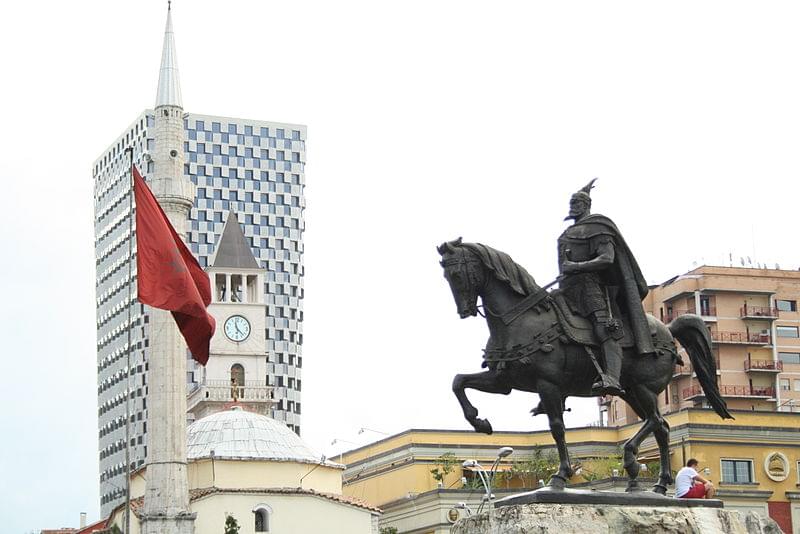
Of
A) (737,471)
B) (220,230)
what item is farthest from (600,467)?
(220,230)

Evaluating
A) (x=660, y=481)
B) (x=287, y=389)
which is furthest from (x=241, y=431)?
(x=287, y=389)

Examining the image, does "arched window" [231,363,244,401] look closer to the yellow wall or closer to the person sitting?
the yellow wall

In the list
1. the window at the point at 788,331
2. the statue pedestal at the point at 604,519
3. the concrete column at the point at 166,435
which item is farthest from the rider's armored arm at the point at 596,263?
the window at the point at 788,331

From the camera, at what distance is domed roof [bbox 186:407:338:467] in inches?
2776

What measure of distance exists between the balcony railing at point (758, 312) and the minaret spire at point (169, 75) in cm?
3883

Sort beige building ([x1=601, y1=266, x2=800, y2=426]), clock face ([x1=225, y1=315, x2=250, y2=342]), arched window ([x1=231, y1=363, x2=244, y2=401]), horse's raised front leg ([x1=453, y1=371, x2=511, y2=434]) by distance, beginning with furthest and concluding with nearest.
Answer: clock face ([x1=225, y1=315, x2=250, y2=342]) < arched window ([x1=231, y1=363, x2=244, y2=401]) < beige building ([x1=601, y1=266, x2=800, y2=426]) < horse's raised front leg ([x1=453, y1=371, x2=511, y2=434])

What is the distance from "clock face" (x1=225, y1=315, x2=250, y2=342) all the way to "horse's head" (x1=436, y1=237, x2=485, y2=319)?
91994mm

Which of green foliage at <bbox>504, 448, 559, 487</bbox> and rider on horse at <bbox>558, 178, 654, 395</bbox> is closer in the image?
rider on horse at <bbox>558, 178, 654, 395</bbox>

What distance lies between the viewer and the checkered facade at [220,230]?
145m

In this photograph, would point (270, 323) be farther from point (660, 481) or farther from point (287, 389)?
point (660, 481)

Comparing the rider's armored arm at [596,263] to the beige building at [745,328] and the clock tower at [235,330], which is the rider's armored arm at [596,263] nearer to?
the beige building at [745,328]

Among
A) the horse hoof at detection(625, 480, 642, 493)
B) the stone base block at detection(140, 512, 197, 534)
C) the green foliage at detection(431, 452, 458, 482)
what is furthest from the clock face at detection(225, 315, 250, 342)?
the horse hoof at detection(625, 480, 642, 493)

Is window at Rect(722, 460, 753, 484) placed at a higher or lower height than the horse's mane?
higher

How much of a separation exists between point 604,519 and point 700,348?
293cm
